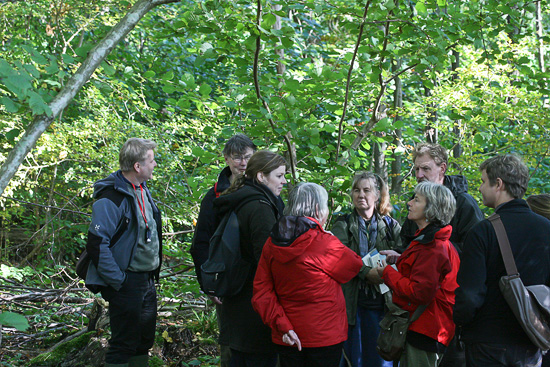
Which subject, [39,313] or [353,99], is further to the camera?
[39,313]

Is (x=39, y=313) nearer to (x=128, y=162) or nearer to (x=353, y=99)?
(x=128, y=162)

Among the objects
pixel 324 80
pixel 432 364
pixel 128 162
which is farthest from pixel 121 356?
pixel 324 80

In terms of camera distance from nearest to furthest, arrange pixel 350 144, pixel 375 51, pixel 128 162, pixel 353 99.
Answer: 1. pixel 128 162
2. pixel 375 51
3. pixel 350 144
4. pixel 353 99

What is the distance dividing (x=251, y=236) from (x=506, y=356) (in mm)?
1503

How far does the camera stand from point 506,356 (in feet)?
7.75

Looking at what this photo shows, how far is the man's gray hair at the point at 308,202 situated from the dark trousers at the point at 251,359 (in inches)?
35.4

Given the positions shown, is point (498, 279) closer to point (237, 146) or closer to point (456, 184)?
point (456, 184)

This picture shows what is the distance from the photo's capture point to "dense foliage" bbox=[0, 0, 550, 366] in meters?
3.83

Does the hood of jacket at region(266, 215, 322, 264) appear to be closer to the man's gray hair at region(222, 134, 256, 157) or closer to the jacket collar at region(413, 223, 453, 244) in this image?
the jacket collar at region(413, 223, 453, 244)

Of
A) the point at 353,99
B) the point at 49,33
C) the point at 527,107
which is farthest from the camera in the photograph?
the point at 49,33

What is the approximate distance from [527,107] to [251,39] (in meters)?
4.70

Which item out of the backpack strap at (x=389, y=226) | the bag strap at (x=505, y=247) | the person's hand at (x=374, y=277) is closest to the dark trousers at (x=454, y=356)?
the person's hand at (x=374, y=277)

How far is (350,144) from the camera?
464 centimetres

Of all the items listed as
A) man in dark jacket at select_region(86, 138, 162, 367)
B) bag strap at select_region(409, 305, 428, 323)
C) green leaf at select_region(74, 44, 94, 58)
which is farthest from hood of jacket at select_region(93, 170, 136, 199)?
bag strap at select_region(409, 305, 428, 323)
